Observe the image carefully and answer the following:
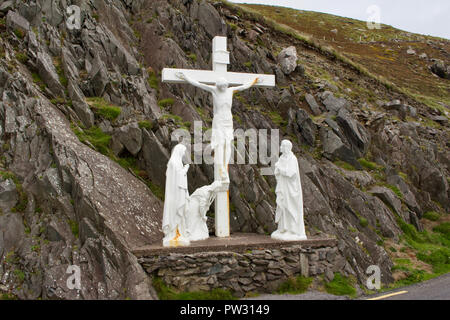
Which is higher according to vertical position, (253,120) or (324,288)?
(253,120)

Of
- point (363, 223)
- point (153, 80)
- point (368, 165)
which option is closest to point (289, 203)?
point (363, 223)

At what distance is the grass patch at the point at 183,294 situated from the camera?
816 centimetres

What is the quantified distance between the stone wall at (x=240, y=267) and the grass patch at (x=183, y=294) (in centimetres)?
11

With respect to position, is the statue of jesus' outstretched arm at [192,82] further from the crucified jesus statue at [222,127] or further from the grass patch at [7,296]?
the grass patch at [7,296]

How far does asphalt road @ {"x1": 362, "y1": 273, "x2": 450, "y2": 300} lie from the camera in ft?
26.6

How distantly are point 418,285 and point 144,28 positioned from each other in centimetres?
1451

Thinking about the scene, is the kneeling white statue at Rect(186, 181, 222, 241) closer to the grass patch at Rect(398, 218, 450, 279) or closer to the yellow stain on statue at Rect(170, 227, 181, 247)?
the yellow stain on statue at Rect(170, 227, 181, 247)

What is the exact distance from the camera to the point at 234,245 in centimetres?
888

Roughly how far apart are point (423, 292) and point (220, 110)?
6.34m

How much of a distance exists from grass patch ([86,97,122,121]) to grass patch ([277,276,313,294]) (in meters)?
7.26

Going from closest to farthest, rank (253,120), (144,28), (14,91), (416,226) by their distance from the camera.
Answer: (14,91)
(416,226)
(253,120)
(144,28)

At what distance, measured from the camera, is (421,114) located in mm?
22234

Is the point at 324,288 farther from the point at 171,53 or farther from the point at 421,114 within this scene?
the point at 421,114

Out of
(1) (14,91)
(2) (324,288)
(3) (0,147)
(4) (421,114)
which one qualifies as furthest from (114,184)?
(4) (421,114)
